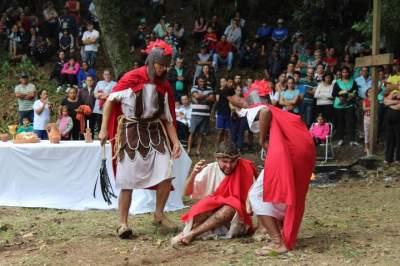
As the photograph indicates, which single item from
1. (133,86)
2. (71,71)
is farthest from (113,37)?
(133,86)

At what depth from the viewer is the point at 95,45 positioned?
18.7 metres

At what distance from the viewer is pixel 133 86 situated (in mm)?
6566

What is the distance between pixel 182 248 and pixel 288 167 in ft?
3.95

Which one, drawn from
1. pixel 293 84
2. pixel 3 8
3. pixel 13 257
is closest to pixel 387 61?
pixel 293 84

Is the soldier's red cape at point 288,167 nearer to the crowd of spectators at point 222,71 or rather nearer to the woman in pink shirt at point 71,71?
the crowd of spectators at point 222,71

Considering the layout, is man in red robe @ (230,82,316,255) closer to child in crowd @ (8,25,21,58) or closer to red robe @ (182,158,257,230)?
red robe @ (182,158,257,230)

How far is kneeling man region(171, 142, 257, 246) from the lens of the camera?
20.2ft

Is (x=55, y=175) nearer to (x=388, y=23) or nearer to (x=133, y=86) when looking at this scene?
(x=133, y=86)

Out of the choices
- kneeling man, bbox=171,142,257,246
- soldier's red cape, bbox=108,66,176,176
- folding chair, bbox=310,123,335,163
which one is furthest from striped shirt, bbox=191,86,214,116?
kneeling man, bbox=171,142,257,246

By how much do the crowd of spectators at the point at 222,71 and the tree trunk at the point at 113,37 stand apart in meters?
0.49

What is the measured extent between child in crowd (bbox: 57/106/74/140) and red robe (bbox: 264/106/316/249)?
7225 mm

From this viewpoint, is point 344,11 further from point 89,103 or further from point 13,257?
point 13,257

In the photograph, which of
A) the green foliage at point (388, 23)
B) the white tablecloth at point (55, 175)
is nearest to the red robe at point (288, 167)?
the white tablecloth at point (55, 175)

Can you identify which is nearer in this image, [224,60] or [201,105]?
[201,105]
